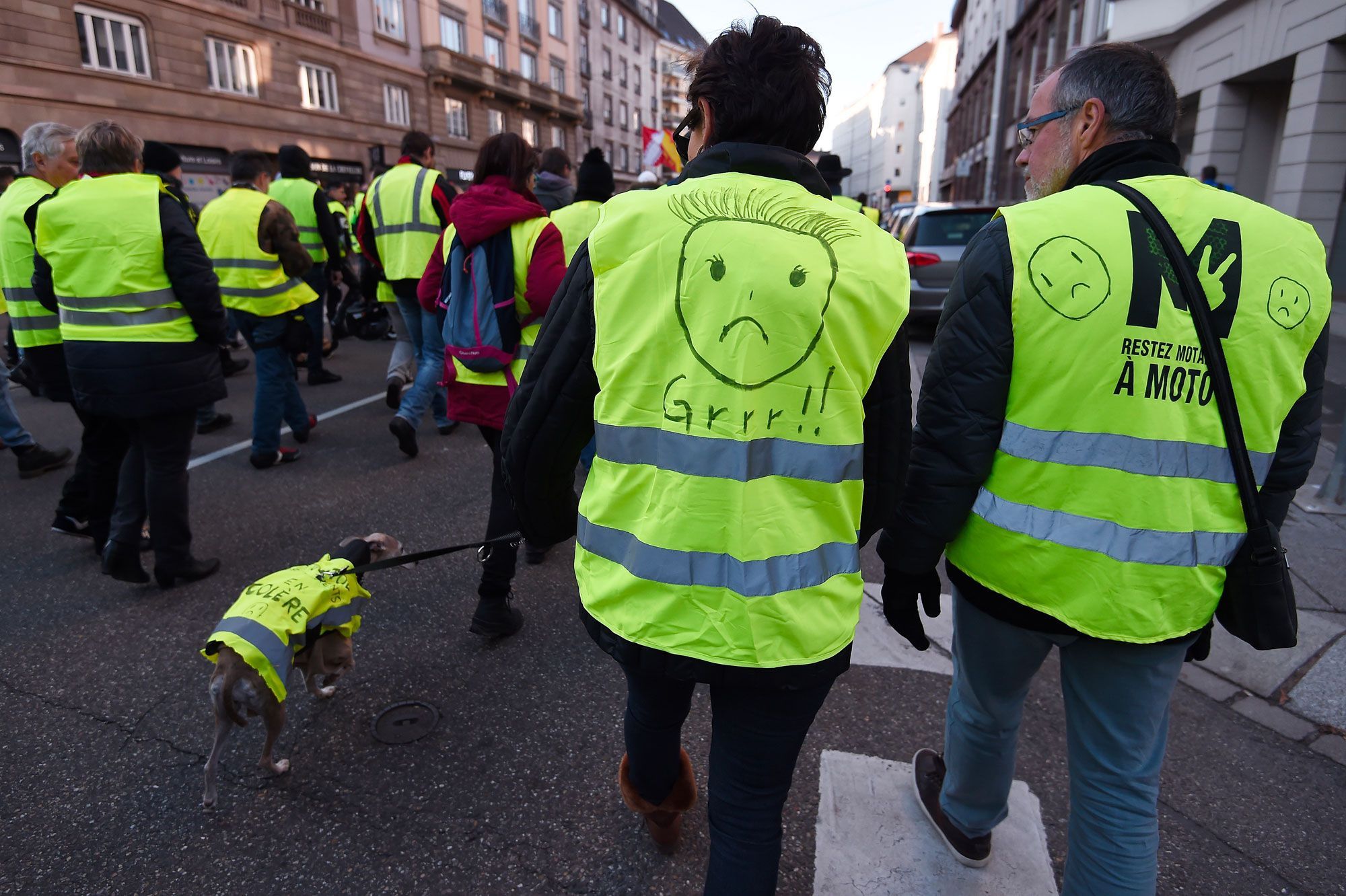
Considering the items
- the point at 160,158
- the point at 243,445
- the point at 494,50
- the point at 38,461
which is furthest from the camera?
the point at 494,50

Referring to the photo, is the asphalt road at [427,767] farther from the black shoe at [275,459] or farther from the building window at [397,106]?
the building window at [397,106]

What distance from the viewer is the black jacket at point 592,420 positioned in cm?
142

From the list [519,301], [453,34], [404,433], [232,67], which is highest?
[453,34]

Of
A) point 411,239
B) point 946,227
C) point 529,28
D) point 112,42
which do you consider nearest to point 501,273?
point 411,239

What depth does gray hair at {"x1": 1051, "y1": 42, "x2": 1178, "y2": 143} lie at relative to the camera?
164cm

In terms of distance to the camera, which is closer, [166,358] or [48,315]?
[166,358]

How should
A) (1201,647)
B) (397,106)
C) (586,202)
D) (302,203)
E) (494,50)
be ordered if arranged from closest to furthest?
(1201,647), (586,202), (302,203), (397,106), (494,50)

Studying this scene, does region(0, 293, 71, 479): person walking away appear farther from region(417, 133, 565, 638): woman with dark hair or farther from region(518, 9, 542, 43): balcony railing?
region(518, 9, 542, 43): balcony railing

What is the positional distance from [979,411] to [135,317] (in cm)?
349

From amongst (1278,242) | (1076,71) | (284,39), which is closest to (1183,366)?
(1278,242)

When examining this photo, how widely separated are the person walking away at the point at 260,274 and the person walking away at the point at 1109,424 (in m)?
4.88

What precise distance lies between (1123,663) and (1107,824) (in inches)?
14.1

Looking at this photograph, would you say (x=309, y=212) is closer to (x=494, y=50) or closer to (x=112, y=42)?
(x=112, y=42)

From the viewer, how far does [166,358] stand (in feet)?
11.3
